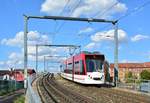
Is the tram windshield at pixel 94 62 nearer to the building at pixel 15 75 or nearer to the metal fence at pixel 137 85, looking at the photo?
the metal fence at pixel 137 85

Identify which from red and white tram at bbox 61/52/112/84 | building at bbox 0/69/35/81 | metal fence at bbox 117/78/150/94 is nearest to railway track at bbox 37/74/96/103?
red and white tram at bbox 61/52/112/84

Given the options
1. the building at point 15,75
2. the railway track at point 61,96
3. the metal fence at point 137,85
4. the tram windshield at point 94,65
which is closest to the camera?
the railway track at point 61,96

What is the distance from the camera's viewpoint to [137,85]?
3878cm

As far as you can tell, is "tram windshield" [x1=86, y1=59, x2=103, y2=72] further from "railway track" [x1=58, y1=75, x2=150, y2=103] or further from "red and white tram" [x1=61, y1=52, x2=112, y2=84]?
"railway track" [x1=58, y1=75, x2=150, y2=103]

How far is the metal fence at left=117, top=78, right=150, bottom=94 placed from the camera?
36.2 metres

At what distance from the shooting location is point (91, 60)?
44375mm

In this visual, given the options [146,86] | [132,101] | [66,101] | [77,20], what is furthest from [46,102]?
[77,20]

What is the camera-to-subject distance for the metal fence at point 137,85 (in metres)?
36.2

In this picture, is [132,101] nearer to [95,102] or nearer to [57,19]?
[95,102]

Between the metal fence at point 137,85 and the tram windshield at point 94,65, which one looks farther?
the tram windshield at point 94,65

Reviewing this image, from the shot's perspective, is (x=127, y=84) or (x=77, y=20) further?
(x=77, y=20)

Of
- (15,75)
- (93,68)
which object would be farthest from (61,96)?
(15,75)

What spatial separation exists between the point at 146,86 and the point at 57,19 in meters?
12.2

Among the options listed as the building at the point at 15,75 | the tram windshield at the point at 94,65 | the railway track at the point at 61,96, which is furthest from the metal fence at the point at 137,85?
the building at the point at 15,75
